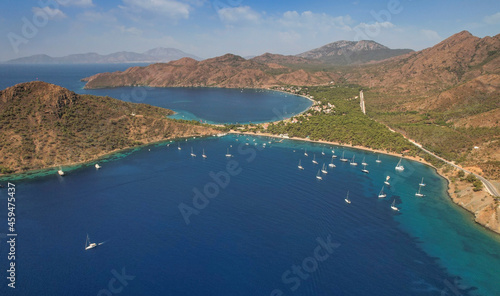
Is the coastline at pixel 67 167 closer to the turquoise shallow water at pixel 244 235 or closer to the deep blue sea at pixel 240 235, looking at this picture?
the deep blue sea at pixel 240 235

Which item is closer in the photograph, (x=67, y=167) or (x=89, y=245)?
(x=89, y=245)

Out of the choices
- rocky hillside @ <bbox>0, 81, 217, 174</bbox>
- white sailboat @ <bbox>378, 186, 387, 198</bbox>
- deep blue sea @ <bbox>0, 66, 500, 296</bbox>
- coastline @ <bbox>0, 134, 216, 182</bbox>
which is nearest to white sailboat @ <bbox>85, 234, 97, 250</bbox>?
deep blue sea @ <bbox>0, 66, 500, 296</bbox>

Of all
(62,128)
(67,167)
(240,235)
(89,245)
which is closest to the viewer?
(89,245)

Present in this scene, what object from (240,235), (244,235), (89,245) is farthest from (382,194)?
(89,245)

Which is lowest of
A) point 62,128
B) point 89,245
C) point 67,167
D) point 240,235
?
point 89,245

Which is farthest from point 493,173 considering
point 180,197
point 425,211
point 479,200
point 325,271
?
point 180,197

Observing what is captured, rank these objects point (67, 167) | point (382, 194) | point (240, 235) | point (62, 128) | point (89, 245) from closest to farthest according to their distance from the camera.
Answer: point (89, 245), point (240, 235), point (382, 194), point (67, 167), point (62, 128)

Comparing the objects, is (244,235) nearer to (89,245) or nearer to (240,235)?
(240,235)
